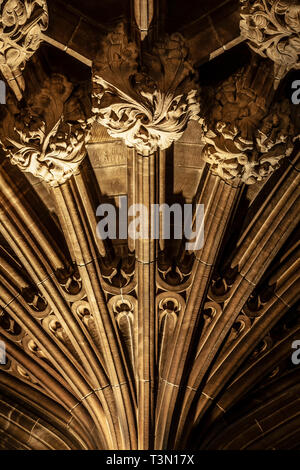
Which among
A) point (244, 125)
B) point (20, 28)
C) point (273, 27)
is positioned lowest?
point (244, 125)

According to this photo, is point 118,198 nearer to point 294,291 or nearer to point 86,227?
point 86,227

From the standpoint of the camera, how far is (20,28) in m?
7.68

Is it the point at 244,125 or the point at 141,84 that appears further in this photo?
the point at 244,125

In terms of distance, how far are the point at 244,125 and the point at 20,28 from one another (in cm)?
230

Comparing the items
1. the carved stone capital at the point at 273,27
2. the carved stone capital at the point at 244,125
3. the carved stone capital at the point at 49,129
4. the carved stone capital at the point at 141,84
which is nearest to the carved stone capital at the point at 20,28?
the carved stone capital at the point at 49,129

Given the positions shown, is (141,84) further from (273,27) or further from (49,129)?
(273,27)

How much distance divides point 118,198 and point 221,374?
2.33m

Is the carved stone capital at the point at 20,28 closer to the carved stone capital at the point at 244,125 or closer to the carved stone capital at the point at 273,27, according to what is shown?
the carved stone capital at the point at 244,125

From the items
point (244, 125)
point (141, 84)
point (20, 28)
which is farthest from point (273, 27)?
point (20, 28)

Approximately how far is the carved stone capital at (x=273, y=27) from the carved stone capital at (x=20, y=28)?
6.10 ft

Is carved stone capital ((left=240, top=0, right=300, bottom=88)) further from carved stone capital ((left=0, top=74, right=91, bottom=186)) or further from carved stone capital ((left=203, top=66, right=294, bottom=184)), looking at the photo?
carved stone capital ((left=0, top=74, right=91, bottom=186))

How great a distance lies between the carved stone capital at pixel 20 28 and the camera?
7582 millimetres
